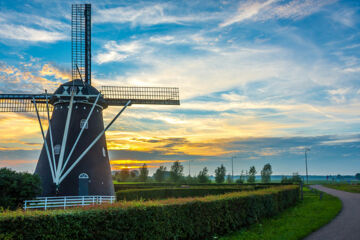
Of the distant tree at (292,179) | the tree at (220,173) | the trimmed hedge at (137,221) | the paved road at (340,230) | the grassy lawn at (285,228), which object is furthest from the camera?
the tree at (220,173)

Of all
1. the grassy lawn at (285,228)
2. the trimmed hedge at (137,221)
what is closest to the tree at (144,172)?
the grassy lawn at (285,228)

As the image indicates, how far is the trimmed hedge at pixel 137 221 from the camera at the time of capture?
887cm

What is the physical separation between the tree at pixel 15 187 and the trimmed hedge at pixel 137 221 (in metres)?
13.0

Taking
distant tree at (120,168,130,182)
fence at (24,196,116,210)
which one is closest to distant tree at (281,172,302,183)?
fence at (24,196,116,210)

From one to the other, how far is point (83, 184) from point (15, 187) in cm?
662

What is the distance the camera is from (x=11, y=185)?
20672 mm

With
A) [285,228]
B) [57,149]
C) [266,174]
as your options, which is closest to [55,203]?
[57,149]

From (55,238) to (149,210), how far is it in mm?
3243

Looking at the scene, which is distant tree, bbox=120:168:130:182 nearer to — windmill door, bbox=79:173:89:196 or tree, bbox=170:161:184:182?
tree, bbox=170:161:184:182

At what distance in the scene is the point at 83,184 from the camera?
2670cm

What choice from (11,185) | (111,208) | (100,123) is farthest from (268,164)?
(111,208)

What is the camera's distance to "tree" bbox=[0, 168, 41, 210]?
67.5ft

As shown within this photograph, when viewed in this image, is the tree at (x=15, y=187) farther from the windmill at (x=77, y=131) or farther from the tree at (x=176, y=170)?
the tree at (x=176, y=170)

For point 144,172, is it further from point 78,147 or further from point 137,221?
point 137,221
